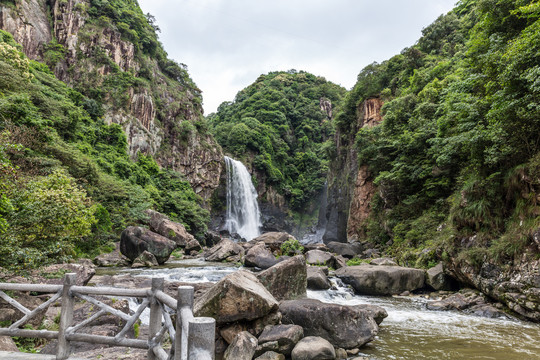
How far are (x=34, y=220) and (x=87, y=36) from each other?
33.4 metres

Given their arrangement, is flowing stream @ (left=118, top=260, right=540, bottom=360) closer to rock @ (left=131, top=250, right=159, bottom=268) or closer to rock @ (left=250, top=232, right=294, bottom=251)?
rock @ (left=250, top=232, right=294, bottom=251)

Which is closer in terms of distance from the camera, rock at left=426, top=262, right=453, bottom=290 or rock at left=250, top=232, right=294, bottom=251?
rock at left=426, top=262, right=453, bottom=290

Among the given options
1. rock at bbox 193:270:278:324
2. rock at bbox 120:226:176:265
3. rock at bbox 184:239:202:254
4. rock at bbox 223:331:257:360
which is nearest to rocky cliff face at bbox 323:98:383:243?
rock at bbox 184:239:202:254

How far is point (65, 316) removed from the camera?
3.23 m

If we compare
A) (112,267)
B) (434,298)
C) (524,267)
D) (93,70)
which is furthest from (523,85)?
(93,70)

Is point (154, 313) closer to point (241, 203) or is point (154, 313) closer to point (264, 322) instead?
point (264, 322)

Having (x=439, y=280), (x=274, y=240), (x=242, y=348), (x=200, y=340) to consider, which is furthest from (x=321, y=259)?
(x=200, y=340)

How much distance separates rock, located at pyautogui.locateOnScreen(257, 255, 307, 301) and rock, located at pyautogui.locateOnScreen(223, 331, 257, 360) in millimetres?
2311

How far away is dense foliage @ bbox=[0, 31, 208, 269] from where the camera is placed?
6.59 m

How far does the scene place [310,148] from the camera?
5153cm

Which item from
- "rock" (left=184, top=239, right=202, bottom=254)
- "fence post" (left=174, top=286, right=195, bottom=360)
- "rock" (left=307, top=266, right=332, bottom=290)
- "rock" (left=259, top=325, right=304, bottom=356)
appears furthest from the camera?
"rock" (left=184, top=239, right=202, bottom=254)

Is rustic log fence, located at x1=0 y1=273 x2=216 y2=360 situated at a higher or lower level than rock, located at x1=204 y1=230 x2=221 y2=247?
higher

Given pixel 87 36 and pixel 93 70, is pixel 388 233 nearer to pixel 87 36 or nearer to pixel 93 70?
pixel 93 70

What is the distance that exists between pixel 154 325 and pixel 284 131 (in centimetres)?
4877
